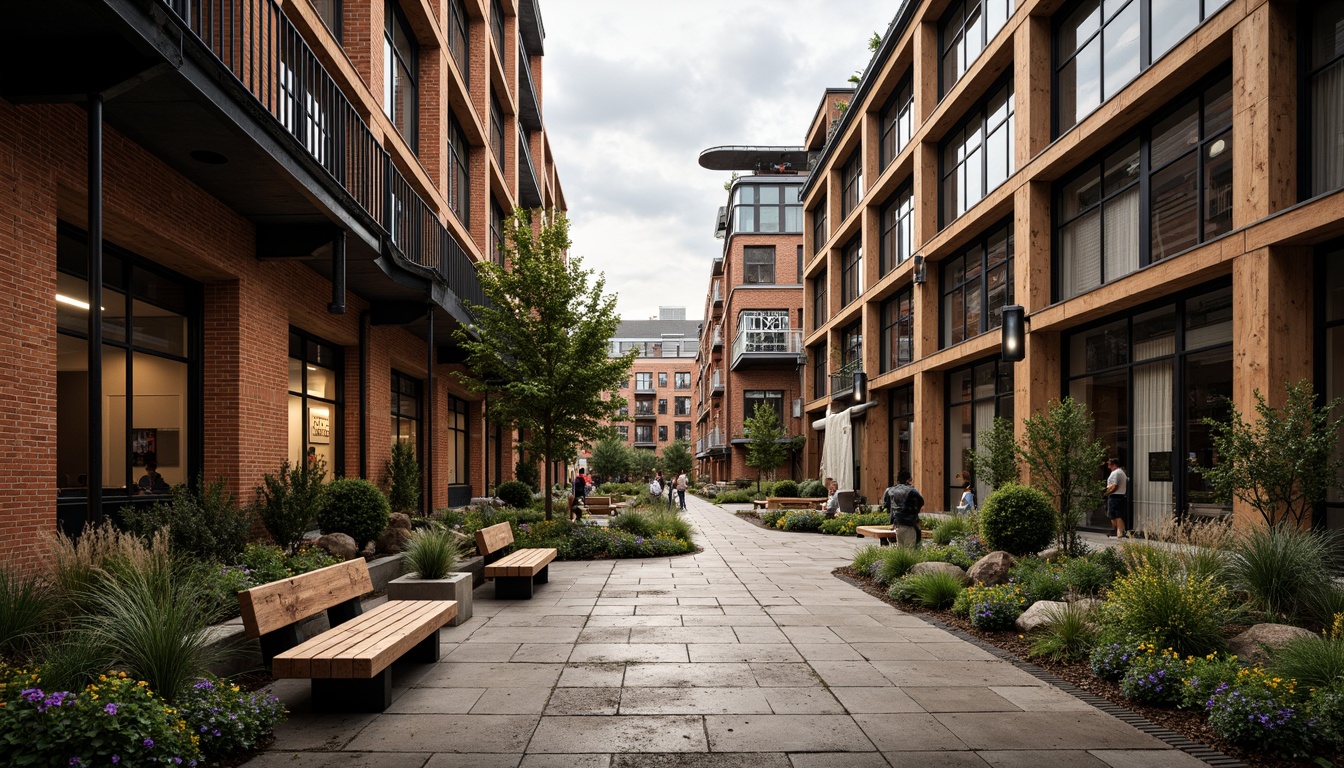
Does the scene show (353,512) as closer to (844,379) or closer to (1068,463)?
(1068,463)

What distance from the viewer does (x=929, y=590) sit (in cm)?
913

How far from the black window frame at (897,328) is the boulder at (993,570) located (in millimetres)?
15433

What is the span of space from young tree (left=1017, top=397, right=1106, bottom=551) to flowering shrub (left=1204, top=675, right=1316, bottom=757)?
609 cm

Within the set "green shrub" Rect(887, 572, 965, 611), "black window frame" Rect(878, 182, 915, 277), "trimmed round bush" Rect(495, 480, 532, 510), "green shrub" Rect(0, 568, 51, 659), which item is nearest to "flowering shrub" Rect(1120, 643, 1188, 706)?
"green shrub" Rect(887, 572, 965, 611)

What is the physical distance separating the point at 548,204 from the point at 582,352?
28213mm

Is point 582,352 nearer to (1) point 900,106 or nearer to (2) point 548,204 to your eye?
(1) point 900,106

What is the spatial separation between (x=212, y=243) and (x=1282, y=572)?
1187 centimetres

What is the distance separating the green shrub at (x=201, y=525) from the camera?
7570 mm

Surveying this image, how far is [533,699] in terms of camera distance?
546 cm

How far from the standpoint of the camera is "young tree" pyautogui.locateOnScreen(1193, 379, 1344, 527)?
26.8 ft

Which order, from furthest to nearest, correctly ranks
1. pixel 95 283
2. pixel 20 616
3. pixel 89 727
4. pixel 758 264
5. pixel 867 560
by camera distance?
pixel 758 264 < pixel 867 560 < pixel 95 283 < pixel 20 616 < pixel 89 727

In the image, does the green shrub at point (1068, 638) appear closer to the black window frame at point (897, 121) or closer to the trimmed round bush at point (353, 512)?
the trimmed round bush at point (353, 512)

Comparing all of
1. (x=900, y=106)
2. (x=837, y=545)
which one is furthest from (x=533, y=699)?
(x=900, y=106)

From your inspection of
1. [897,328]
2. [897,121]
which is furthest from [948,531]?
[897,121]
